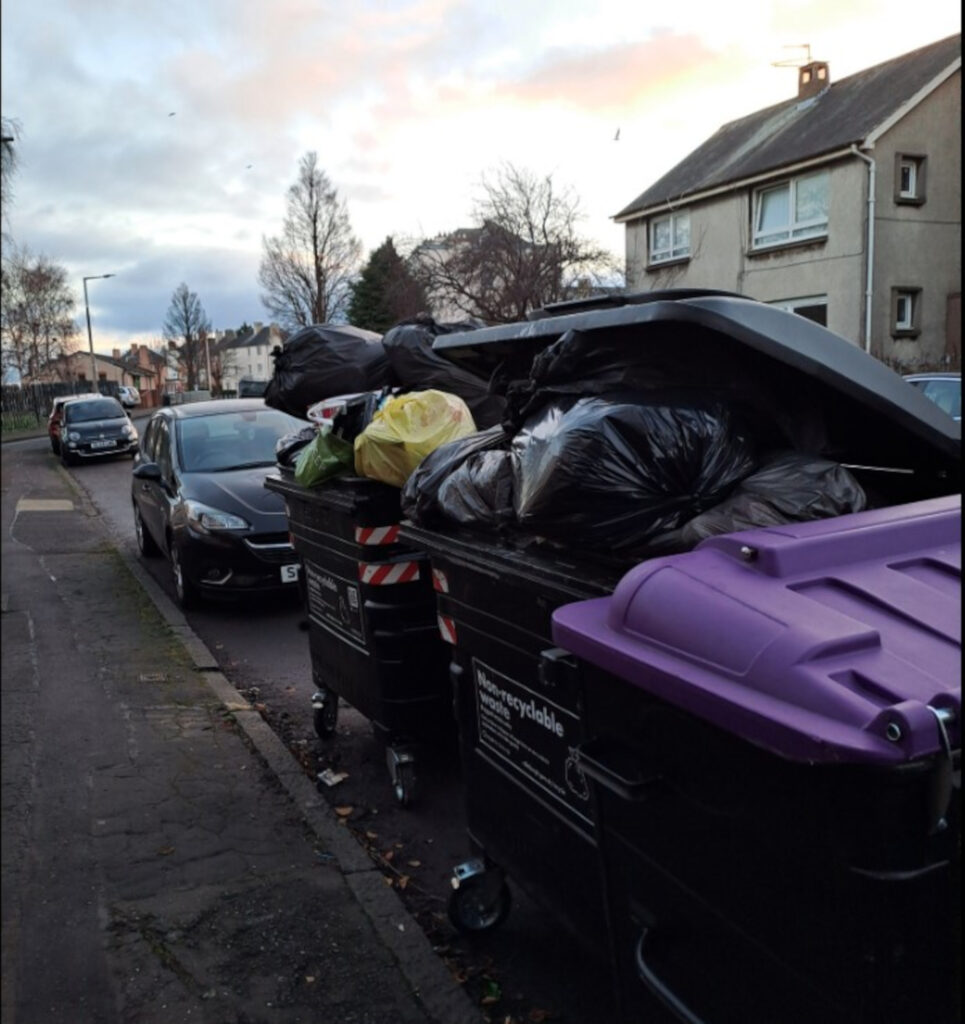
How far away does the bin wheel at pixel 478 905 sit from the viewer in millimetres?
3072

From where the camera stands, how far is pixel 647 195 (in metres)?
29.5

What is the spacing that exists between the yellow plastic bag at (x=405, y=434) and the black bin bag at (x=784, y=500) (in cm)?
162

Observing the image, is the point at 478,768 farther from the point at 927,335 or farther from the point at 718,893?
the point at 927,335

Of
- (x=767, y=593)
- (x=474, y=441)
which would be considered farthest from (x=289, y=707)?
(x=767, y=593)

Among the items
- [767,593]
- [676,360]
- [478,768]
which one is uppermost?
[676,360]

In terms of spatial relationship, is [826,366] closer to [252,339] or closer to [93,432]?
[93,432]

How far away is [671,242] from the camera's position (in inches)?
1122

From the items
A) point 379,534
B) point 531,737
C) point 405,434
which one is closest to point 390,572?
point 379,534

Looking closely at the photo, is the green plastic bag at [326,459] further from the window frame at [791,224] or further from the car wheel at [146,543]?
the window frame at [791,224]

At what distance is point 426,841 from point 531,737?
4.73 feet

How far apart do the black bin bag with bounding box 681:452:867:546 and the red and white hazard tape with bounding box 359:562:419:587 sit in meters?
1.85

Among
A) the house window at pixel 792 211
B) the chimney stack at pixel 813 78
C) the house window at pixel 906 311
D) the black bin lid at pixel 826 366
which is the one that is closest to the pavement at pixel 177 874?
the black bin lid at pixel 826 366

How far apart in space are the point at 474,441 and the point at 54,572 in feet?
23.4

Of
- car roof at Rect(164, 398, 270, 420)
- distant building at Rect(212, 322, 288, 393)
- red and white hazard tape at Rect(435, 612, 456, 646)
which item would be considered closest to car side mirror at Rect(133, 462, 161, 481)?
car roof at Rect(164, 398, 270, 420)
